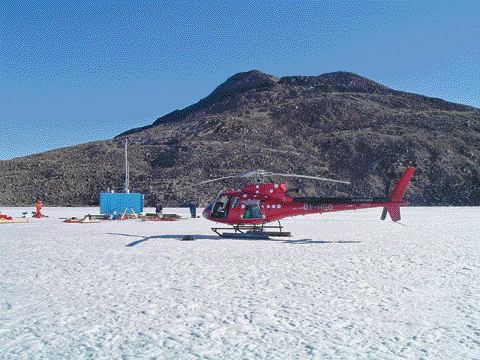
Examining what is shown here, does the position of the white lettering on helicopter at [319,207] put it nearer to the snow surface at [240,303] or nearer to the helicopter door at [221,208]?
the helicopter door at [221,208]

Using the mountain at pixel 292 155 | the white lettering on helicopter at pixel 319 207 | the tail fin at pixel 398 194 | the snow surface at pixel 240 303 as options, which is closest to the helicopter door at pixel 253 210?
the white lettering on helicopter at pixel 319 207

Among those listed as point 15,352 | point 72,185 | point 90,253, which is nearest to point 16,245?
point 90,253

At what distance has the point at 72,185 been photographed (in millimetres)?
62688

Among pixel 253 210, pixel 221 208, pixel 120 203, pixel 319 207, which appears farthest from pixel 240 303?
pixel 120 203

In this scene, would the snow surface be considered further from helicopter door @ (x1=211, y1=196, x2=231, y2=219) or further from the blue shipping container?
the blue shipping container

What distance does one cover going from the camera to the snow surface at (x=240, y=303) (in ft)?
15.6

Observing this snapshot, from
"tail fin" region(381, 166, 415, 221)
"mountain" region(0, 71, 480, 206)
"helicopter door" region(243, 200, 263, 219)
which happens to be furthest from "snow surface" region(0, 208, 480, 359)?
"mountain" region(0, 71, 480, 206)

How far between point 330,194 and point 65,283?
1932 inches

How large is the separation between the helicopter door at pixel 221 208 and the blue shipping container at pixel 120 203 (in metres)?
16.0

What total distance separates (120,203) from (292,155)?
125 ft

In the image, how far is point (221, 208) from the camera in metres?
15.5

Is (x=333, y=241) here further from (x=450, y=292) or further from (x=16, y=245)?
(x=16, y=245)

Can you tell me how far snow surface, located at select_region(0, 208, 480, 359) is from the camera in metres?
4.75

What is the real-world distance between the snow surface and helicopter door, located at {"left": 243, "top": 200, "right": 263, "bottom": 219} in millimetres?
3468
